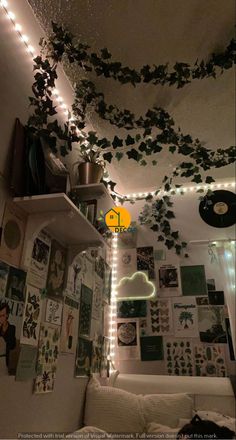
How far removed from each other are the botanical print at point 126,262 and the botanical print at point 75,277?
794 mm

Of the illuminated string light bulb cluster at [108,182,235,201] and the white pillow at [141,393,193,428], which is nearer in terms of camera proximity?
the white pillow at [141,393,193,428]

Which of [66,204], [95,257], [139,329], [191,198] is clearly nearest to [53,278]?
[66,204]

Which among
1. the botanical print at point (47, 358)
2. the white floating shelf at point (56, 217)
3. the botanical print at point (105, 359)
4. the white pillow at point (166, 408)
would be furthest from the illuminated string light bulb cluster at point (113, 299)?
the white floating shelf at point (56, 217)

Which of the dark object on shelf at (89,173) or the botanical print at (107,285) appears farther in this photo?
the botanical print at (107,285)

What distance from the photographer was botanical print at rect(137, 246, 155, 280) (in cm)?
285

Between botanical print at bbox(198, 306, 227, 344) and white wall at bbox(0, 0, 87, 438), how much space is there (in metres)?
1.18

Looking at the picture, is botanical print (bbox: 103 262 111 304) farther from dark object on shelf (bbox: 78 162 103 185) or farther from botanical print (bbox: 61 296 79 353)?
dark object on shelf (bbox: 78 162 103 185)

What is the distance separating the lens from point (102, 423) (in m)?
1.95

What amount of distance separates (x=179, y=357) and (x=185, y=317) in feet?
1.02

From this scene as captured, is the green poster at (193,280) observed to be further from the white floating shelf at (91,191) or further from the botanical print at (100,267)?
the white floating shelf at (91,191)

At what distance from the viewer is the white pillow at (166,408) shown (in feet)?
6.50

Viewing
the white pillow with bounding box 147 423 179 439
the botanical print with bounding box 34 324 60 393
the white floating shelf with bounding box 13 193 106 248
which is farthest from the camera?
the white pillow with bounding box 147 423 179 439

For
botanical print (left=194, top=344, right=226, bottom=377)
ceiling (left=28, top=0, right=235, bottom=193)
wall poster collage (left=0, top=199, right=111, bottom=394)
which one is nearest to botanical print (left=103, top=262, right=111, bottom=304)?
wall poster collage (left=0, top=199, right=111, bottom=394)

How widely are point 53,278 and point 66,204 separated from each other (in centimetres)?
50
